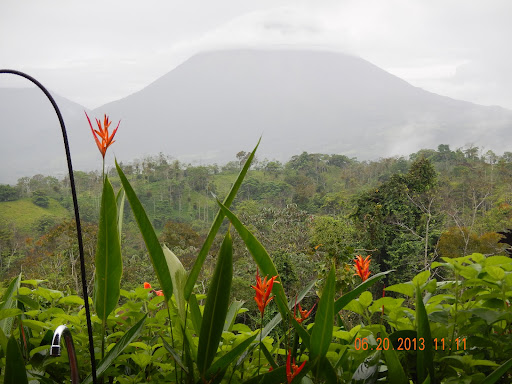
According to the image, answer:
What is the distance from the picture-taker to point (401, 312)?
534 millimetres

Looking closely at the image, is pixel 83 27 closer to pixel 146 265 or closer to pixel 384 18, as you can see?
pixel 384 18

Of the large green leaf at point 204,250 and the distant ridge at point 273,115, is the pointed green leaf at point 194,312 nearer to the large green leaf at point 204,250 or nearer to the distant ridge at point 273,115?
the large green leaf at point 204,250

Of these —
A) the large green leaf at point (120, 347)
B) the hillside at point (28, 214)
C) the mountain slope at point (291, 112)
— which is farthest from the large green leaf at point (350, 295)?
the mountain slope at point (291, 112)

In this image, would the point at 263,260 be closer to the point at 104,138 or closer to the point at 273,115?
the point at 104,138

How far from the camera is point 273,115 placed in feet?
207

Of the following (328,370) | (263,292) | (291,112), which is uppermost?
(291,112)

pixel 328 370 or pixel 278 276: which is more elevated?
pixel 278 276

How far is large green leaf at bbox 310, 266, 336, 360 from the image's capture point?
44 cm

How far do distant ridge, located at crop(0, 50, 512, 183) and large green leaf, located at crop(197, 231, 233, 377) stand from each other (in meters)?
48.1

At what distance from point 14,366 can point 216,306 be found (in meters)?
0.21

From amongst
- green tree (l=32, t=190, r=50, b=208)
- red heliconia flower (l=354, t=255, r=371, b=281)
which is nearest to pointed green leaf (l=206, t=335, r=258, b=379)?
red heliconia flower (l=354, t=255, r=371, b=281)

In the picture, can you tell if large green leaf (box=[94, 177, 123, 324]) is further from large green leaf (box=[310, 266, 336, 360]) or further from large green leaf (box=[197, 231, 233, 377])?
large green leaf (box=[310, 266, 336, 360])

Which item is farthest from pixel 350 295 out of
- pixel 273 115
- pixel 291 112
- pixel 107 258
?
pixel 291 112

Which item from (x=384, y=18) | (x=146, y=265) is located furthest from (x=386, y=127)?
(x=146, y=265)
